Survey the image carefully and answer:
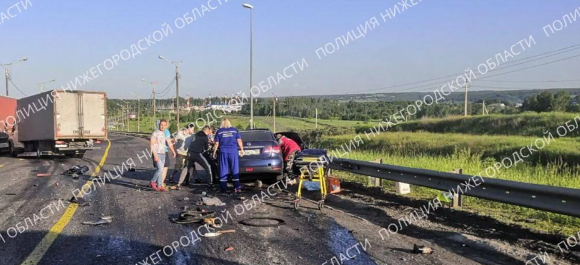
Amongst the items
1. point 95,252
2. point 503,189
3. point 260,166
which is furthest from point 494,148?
point 95,252

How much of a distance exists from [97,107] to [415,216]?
735 inches

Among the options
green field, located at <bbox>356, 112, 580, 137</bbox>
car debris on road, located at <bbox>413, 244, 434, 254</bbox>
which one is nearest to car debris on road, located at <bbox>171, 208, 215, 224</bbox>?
car debris on road, located at <bbox>413, 244, 434, 254</bbox>

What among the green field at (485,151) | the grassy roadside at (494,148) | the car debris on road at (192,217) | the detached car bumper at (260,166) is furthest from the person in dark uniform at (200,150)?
the grassy roadside at (494,148)

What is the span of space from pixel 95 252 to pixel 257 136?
6297mm

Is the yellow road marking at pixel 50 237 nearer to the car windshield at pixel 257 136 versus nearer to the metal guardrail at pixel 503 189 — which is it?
the car windshield at pixel 257 136

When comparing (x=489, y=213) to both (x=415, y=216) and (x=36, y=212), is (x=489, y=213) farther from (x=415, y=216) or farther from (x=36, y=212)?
(x=36, y=212)

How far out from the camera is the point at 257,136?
462 inches

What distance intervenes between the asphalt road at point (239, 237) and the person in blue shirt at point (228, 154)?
92 cm

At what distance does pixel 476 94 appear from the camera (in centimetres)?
8000

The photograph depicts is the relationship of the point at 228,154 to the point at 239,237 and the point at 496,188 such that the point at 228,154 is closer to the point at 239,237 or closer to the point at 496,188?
the point at 239,237

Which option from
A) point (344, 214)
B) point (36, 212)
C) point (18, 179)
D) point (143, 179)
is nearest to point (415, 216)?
point (344, 214)

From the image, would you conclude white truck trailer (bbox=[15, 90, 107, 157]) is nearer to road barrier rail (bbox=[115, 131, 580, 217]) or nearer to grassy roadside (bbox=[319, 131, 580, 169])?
grassy roadside (bbox=[319, 131, 580, 169])

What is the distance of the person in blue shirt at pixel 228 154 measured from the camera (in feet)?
35.3

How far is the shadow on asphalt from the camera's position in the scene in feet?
17.6
